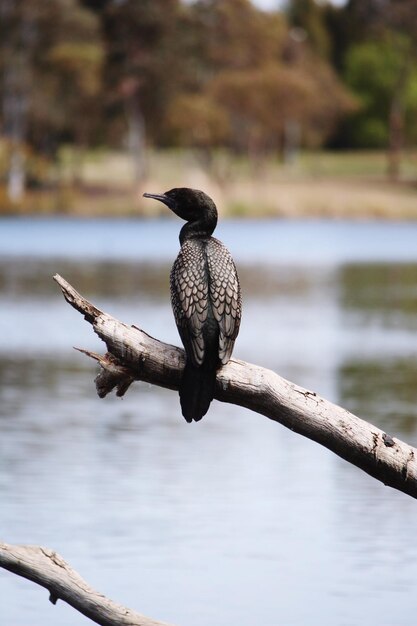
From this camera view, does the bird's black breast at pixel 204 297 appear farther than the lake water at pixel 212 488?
No

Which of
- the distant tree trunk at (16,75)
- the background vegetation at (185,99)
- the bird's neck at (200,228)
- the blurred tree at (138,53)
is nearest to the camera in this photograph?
the bird's neck at (200,228)

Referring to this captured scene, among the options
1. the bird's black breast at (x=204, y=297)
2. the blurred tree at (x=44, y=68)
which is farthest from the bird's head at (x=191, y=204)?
the blurred tree at (x=44, y=68)

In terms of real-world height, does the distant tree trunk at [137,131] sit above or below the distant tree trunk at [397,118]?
below

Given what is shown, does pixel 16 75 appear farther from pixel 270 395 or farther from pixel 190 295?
pixel 270 395

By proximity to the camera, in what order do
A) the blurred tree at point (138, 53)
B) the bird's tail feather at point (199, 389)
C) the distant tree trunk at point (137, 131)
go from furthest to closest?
the distant tree trunk at point (137, 131), the blurred tree at point (138, 53), the bird's tail feather at point (199, 389)

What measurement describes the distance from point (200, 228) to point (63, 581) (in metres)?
1.63

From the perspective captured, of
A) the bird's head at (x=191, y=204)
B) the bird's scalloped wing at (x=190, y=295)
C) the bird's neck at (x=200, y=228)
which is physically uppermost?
the bird's head at (x=191, y=204)

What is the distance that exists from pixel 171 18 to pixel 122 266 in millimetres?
28703

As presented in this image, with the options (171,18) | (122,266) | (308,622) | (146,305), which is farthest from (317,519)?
(171,18)

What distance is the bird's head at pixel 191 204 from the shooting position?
662cm

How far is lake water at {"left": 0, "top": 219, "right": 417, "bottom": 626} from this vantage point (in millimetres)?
8047

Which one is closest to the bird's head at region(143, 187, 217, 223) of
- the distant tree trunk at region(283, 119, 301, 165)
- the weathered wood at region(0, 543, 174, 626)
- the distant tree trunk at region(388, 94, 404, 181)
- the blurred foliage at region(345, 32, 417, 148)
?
the weathered wood at region(0, 543, 174, 626)

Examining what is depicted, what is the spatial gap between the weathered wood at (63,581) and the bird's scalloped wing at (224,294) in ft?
3.24

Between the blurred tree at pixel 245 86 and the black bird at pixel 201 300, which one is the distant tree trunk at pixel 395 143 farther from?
the black bird at pixel 201 300
